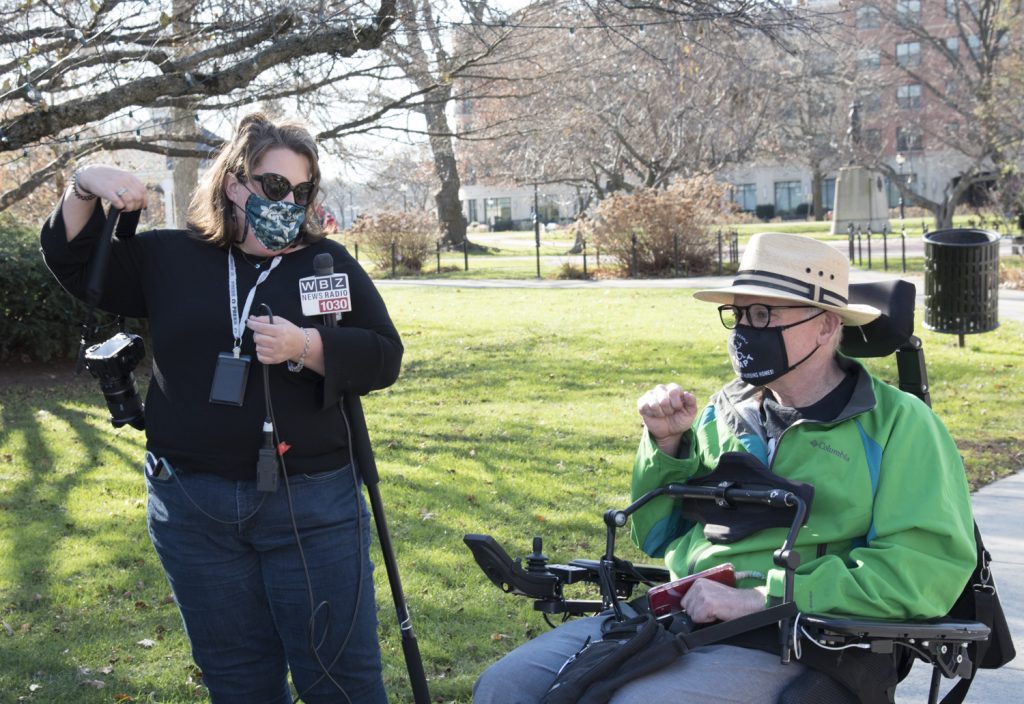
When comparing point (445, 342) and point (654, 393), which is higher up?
point (654, 393)

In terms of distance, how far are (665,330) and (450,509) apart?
8508 millimetres

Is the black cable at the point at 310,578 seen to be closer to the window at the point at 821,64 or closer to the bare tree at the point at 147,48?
the bare tree at the point at 147,48

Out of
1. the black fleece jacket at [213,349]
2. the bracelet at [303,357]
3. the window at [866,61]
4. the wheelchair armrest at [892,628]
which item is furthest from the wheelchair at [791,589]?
the window at [866,61]

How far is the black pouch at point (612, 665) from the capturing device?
107 inches

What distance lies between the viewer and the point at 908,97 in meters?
54.1

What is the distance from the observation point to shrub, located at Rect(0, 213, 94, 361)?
1196 cm

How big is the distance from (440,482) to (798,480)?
4543mm

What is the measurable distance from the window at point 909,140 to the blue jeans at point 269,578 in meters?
50.8

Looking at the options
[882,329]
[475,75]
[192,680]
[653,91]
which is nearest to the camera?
[882,329]

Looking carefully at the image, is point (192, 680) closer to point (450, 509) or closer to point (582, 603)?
point (582, 603)

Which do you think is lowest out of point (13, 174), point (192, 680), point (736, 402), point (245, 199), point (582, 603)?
point (192, 680)

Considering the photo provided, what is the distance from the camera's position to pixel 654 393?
10.7 ft

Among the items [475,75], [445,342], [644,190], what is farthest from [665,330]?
[644,190]

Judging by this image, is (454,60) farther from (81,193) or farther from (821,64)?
(821,64)
